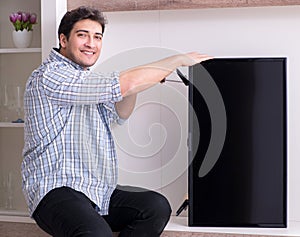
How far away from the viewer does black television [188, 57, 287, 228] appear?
8.77ft

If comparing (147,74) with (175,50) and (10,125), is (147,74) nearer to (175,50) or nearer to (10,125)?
(175,50)

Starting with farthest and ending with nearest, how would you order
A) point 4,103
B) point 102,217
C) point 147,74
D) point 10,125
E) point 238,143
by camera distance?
point 4,103, point 10,125, point 238,143, point 102,217, point 147,74

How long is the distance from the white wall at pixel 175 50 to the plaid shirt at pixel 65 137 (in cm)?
49

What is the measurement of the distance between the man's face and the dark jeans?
1.74 feet

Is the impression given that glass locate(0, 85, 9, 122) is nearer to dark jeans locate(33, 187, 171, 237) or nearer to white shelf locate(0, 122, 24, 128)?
white shelf locate(0, 122, 24, 128)

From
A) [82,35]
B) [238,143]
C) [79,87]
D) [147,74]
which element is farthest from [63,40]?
[238,143]

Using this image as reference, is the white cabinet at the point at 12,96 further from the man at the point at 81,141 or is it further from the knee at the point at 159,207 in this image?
the knee at the point at 159,207

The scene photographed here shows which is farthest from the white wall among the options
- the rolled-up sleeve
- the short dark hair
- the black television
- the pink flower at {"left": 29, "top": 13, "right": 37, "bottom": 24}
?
the rolled-up sleeve

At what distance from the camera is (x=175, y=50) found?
2994mm

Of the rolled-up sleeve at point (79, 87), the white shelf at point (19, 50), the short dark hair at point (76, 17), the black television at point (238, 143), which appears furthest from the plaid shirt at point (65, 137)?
the white shelf at point (19, 50)

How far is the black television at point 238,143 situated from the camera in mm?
2674

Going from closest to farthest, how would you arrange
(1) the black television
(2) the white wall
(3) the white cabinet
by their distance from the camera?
(1) the black television < (2) the white wall < (3) the white cabinet

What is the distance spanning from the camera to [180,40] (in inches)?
118

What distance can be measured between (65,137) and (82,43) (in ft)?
1.27
